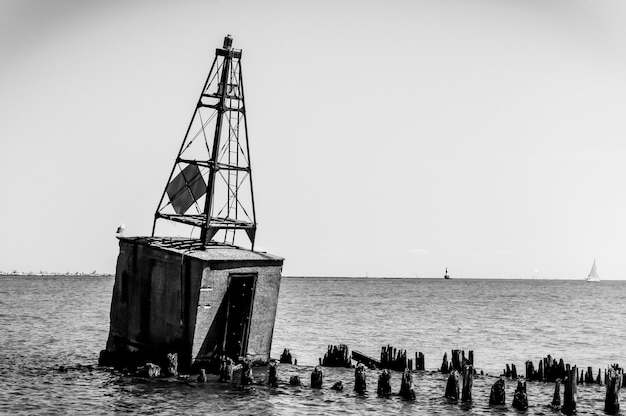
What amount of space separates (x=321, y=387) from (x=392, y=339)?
24037 millimetres

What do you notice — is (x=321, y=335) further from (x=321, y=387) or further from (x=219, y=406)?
(x=219, y=406)

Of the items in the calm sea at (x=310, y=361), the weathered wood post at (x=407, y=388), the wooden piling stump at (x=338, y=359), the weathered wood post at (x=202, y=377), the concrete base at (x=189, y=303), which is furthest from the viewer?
the wooden piling stump at (x=338, y=359)

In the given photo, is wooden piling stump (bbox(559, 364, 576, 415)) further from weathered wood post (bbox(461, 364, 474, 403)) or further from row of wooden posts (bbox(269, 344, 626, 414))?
weathered wood post (bbox(461, 364, 474, 403))

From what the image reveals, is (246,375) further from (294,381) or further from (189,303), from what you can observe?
(189,303)

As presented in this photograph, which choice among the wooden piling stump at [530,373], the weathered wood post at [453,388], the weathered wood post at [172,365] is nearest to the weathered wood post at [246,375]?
the weathered wood post at [172,365]

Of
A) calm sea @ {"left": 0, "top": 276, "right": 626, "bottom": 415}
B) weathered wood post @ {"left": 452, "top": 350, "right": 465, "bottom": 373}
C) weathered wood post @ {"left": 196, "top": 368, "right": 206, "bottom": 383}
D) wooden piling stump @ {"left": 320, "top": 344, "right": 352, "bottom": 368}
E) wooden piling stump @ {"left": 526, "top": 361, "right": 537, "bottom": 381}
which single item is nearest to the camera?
calm sea @ {"left": 0, "top": 276, "right": 626, "bottom": 415}

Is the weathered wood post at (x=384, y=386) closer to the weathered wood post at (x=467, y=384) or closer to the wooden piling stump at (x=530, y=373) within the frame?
the weathered wood post at (x=467, y=384)

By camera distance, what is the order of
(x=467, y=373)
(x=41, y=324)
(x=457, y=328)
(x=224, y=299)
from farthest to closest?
(x=457, y=328), (x=41, y=324), (x=224, y=299), (x=467, y=373)

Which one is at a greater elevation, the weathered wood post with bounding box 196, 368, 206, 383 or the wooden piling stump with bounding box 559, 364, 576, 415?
the wooden piling stump with bounding box 559, 364, 576, 415

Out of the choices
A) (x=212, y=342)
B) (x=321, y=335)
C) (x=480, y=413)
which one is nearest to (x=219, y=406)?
(x=212, y=342)

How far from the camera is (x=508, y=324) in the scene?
A: 67.9m

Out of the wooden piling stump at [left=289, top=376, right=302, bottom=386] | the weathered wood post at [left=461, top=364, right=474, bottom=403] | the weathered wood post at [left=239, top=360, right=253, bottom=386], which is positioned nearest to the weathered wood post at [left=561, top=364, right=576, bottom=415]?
the weathered wood post at [left=461, top=364, right=474, bottom=403]

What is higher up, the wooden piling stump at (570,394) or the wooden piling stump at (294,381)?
the wooden piling stump at (570,394)

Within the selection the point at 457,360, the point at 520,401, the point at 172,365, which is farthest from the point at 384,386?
the point at 172,365
